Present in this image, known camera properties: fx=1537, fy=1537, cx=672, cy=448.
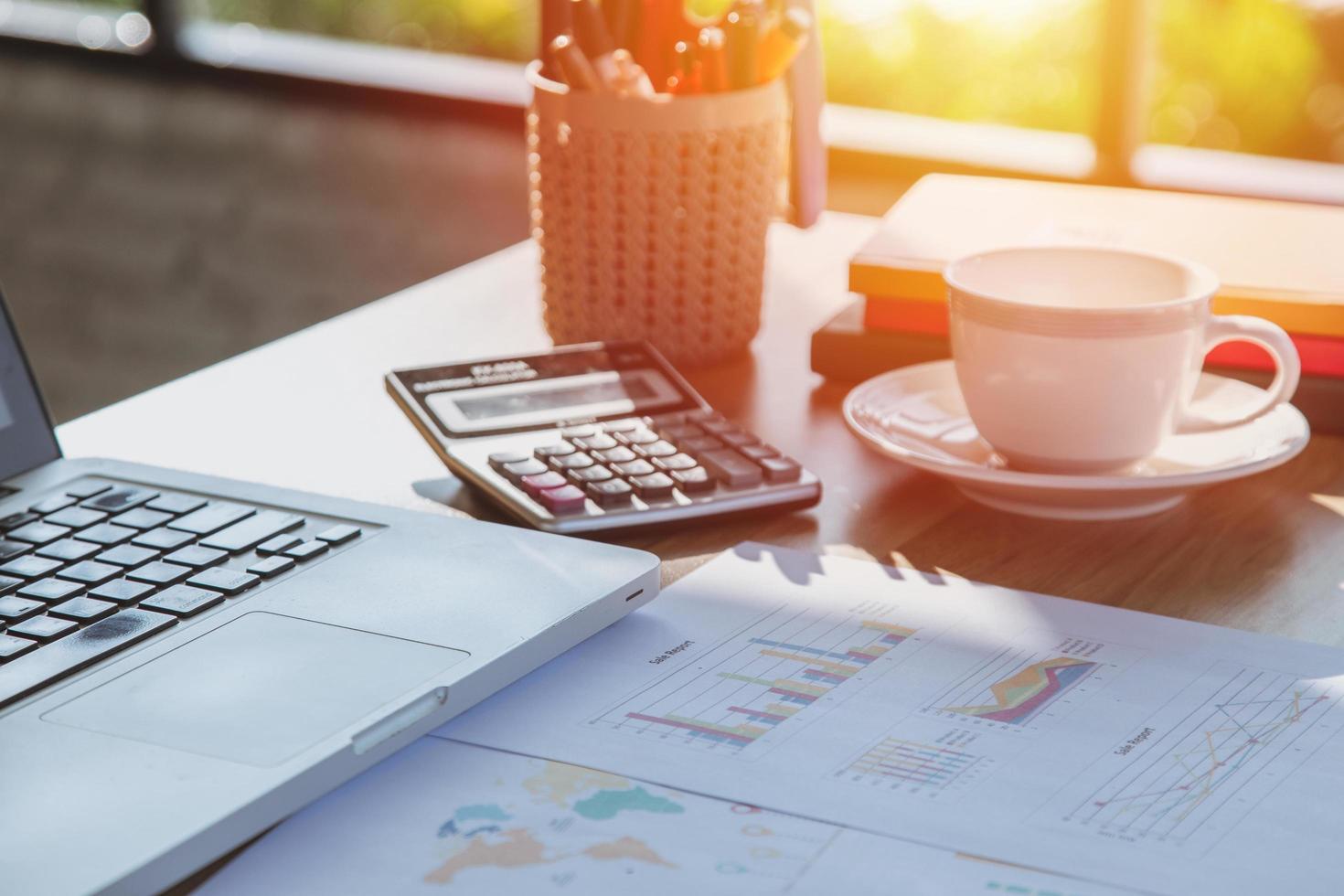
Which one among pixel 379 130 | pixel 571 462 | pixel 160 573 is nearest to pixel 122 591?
pixel 160 573

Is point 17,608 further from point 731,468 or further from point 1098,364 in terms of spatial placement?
point 1098,364

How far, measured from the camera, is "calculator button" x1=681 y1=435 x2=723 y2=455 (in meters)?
0.74

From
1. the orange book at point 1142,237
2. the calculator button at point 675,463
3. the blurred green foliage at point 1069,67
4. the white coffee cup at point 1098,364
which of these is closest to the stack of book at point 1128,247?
the orange book at point 1142,237

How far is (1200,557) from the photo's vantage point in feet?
2.22

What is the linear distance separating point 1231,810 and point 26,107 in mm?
2724

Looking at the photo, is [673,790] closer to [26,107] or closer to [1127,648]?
[1127,648]

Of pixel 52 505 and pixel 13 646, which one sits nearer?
pixel 13 646

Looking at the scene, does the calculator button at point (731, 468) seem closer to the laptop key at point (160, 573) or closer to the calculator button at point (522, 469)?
the calculator button at point (522, 469)

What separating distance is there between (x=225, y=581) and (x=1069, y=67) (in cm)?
192

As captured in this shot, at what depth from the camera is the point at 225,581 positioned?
1.88ft

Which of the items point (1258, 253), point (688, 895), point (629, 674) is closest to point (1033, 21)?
point (1258, 253)

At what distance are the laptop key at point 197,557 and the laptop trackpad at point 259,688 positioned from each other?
0.05m

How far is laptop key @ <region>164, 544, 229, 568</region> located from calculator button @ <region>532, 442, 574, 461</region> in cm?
17

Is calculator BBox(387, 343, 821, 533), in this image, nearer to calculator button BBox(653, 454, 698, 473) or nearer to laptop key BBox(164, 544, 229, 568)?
calculator button BBox(653, 454, 698, 473)
